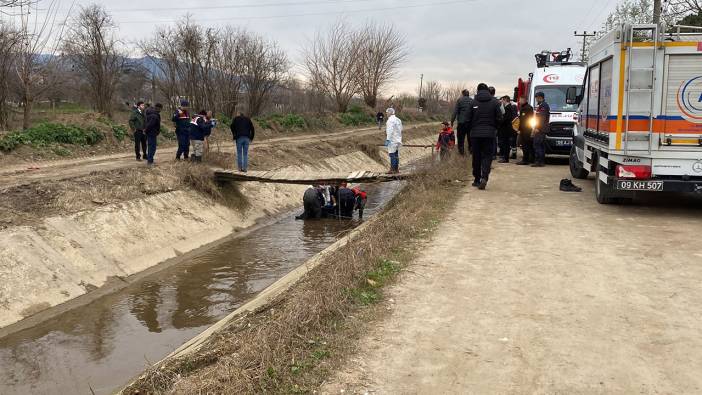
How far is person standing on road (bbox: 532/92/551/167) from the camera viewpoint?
14211mm

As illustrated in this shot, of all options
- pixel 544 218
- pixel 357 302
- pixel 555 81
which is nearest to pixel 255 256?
pixel 544 218

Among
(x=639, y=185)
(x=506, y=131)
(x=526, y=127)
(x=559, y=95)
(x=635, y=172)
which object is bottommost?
(x=639, y=185)

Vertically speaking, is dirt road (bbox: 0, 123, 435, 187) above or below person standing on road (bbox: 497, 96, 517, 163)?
below

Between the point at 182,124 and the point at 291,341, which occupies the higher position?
the point at 182,124

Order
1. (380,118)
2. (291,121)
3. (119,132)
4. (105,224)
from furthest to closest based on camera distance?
(380,118), (291,121), (119,132), (105,224)

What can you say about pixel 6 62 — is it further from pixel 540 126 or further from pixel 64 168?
pixel 540 126

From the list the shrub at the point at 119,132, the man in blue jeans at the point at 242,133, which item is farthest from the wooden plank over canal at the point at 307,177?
the shrub at the point at 119,132

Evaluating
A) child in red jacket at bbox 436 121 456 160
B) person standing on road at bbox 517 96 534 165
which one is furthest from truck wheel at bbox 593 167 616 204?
child in red jacket at bbox 436 121 456 160

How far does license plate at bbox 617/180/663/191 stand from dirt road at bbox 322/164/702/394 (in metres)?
0.55

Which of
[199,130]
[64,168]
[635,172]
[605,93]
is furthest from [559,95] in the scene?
[64,168]

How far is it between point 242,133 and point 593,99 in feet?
28.3

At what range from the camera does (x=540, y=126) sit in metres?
14.4

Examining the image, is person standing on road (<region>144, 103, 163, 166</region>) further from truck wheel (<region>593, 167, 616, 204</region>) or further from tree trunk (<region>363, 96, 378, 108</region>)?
tree trunk (<region>363, 96, 378, 108</region>)

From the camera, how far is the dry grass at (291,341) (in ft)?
12.6
